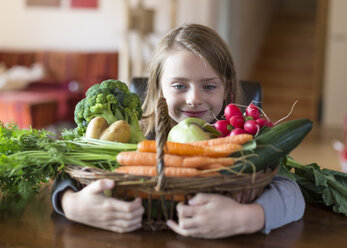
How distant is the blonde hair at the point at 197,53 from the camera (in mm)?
1525

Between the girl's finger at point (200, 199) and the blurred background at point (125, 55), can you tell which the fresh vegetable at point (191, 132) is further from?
the blurred background at point (125, 55)

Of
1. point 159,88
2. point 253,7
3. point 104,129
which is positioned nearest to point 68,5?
point 253,7

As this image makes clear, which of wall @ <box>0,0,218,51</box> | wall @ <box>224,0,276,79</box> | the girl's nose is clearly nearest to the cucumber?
the girl's nose

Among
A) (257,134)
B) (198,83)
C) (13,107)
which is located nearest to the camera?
(257,134)

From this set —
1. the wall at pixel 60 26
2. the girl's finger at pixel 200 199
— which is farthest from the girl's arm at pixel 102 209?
the wall at pixel 60 26

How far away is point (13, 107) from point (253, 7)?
178 inches

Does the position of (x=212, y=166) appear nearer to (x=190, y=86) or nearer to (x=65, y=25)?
(x=190, y=86)

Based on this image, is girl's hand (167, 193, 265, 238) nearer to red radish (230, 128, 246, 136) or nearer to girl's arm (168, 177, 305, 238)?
girl's arm (168, 177, 305, 238)

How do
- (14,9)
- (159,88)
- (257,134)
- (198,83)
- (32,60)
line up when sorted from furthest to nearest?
1. (14,9)
2. (32,60)
3. (159,88)
4. (198,83)
5. (257,134)

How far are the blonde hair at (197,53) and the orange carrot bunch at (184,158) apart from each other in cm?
59

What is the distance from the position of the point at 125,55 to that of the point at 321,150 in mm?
2284

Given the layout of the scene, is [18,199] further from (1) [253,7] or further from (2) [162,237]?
(1) [253,7]

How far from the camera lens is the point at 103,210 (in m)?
0.89

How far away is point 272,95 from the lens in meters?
6.67
